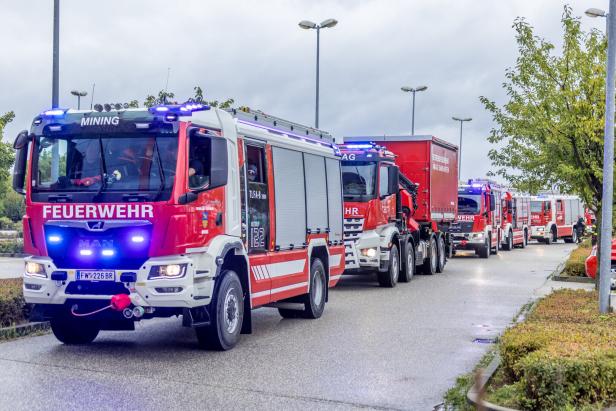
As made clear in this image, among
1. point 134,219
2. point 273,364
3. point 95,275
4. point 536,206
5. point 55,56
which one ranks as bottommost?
point 273,364

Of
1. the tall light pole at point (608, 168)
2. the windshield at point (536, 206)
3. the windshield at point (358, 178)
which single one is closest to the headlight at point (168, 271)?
the tall light pole at point (608, 168)

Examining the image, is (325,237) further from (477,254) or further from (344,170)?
(477,254)

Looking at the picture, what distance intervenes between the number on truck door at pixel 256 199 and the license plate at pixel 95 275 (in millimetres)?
2114

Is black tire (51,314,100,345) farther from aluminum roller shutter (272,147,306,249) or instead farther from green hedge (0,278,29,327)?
aluminum roller shutter (272,147,306,249)

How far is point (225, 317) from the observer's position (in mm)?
11016

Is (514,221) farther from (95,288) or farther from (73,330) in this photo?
(95,288)

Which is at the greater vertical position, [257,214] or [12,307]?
[257,214]

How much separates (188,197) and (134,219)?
2.03 ft

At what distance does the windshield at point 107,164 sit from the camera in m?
10.3

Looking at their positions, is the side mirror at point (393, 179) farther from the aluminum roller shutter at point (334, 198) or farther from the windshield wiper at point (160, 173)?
the windshield wiper at point (160, 173)

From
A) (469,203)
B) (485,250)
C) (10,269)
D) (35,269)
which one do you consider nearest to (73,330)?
(35,269)

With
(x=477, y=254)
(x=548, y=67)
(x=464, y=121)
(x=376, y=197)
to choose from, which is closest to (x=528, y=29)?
(x=548, y=67)

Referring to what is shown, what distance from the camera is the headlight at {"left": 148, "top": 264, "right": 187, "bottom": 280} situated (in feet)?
33.2

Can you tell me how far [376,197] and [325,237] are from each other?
18.2ft
